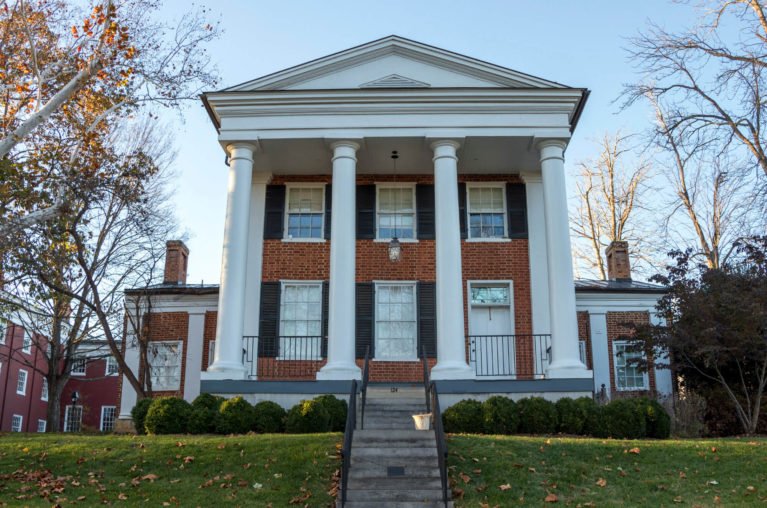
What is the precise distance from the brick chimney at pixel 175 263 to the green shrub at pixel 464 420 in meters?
12.2

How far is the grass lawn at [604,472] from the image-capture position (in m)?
9.84

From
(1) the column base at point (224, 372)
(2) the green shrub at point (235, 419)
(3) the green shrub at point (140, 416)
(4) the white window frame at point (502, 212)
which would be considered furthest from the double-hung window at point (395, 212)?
(3) the green shrub at point (140, 416)

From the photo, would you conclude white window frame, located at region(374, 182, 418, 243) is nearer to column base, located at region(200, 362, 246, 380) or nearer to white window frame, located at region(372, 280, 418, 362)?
white window frame, located at region(372, 280, 418, 362)

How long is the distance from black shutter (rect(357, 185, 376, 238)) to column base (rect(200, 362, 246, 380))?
5.00 m

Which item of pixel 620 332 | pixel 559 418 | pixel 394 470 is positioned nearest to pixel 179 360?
pixel 559 418

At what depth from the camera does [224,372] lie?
15914 mm

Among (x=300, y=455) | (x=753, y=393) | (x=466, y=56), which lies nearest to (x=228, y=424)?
(x=300, y=455)

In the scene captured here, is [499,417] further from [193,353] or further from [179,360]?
[179,360]

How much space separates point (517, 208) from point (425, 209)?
239cm

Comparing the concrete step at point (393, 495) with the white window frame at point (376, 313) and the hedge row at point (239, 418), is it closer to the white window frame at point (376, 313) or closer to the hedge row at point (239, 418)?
the hedge row at point (239, 418)

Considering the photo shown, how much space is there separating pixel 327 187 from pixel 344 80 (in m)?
2.94

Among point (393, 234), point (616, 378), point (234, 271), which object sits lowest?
point (616, 378)

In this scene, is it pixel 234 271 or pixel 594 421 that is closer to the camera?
pixel 594 421

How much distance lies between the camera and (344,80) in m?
18.1
